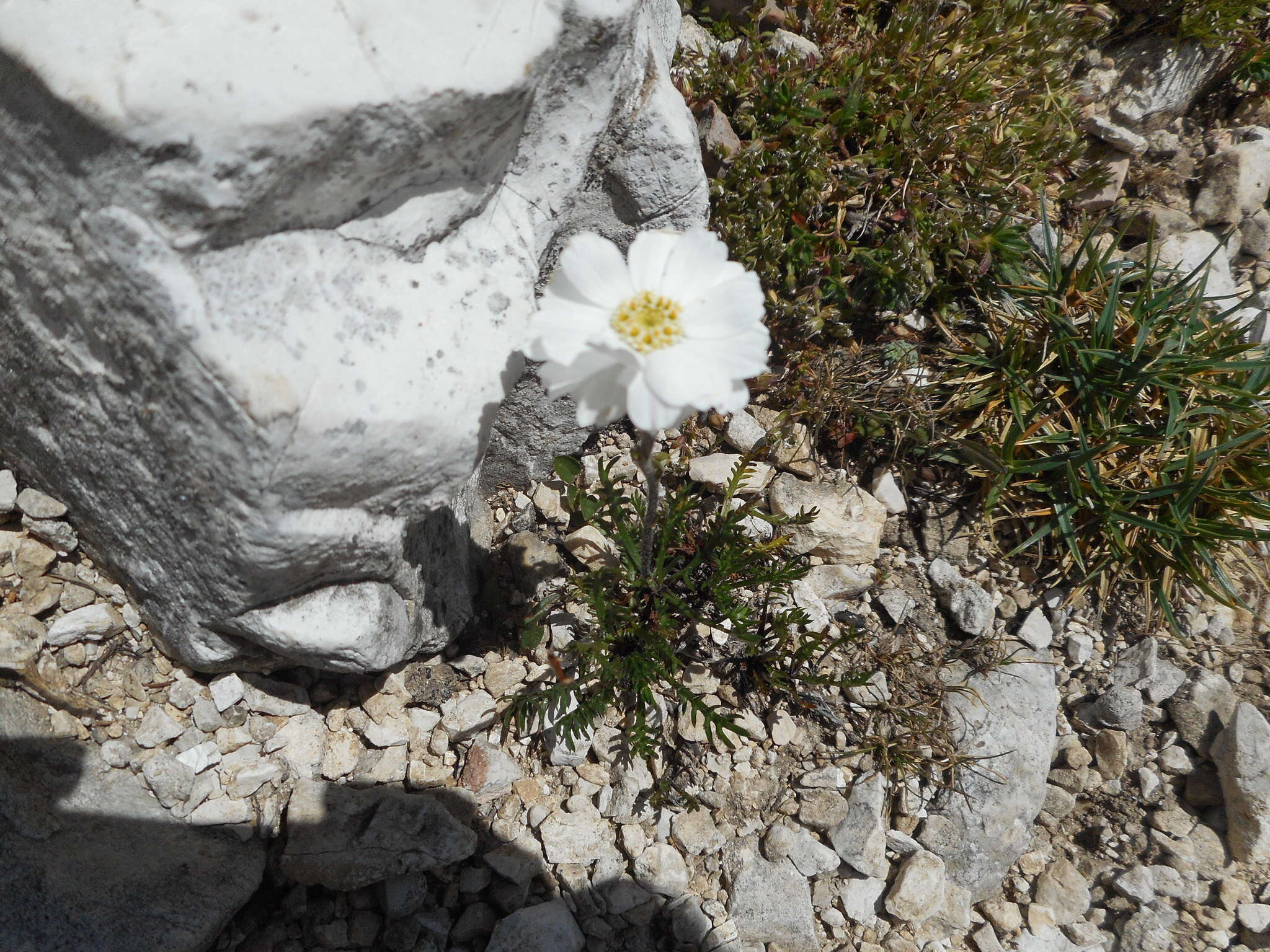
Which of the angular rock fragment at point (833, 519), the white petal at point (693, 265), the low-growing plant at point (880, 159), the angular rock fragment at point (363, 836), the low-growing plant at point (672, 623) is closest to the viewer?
the white petal at point (693, 265)

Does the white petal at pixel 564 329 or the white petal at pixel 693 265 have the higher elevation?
the white petal at pixel 693 265

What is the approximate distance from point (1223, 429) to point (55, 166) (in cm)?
436

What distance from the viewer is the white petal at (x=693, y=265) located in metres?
1.96

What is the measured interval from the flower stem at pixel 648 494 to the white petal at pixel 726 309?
0.30 metres

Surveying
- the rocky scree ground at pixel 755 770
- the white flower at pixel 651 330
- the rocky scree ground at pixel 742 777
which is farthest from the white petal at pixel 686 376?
the rocky scree ground at pixel 755 770

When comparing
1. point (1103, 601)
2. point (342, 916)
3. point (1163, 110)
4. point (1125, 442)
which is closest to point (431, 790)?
point (342, 916)

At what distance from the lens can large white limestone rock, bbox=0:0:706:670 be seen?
171cm

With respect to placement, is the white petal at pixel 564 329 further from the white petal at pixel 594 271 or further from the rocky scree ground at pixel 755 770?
the rocky scree ground at pixel 755 770

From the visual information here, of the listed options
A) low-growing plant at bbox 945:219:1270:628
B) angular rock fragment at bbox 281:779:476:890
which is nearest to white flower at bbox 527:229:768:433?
angular rock fragment at bbox 281:779:476:890

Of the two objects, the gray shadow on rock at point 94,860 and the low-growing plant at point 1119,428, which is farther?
the low-growing plant at point 1119,428

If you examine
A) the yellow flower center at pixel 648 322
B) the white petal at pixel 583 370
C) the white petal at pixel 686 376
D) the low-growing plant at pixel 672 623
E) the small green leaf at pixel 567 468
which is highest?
the yellow flower center at pixel 648 322

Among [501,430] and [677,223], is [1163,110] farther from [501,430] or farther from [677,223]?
[501,430]

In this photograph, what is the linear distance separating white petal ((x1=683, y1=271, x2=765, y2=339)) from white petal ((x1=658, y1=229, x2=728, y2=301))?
1.2 inches

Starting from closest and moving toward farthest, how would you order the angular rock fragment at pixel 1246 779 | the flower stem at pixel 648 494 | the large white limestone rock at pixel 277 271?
the large white limestone rock at pixel 277 271 < the flower stem at pixel 648 494 < the angular rock fragment at pixel 1246 779
